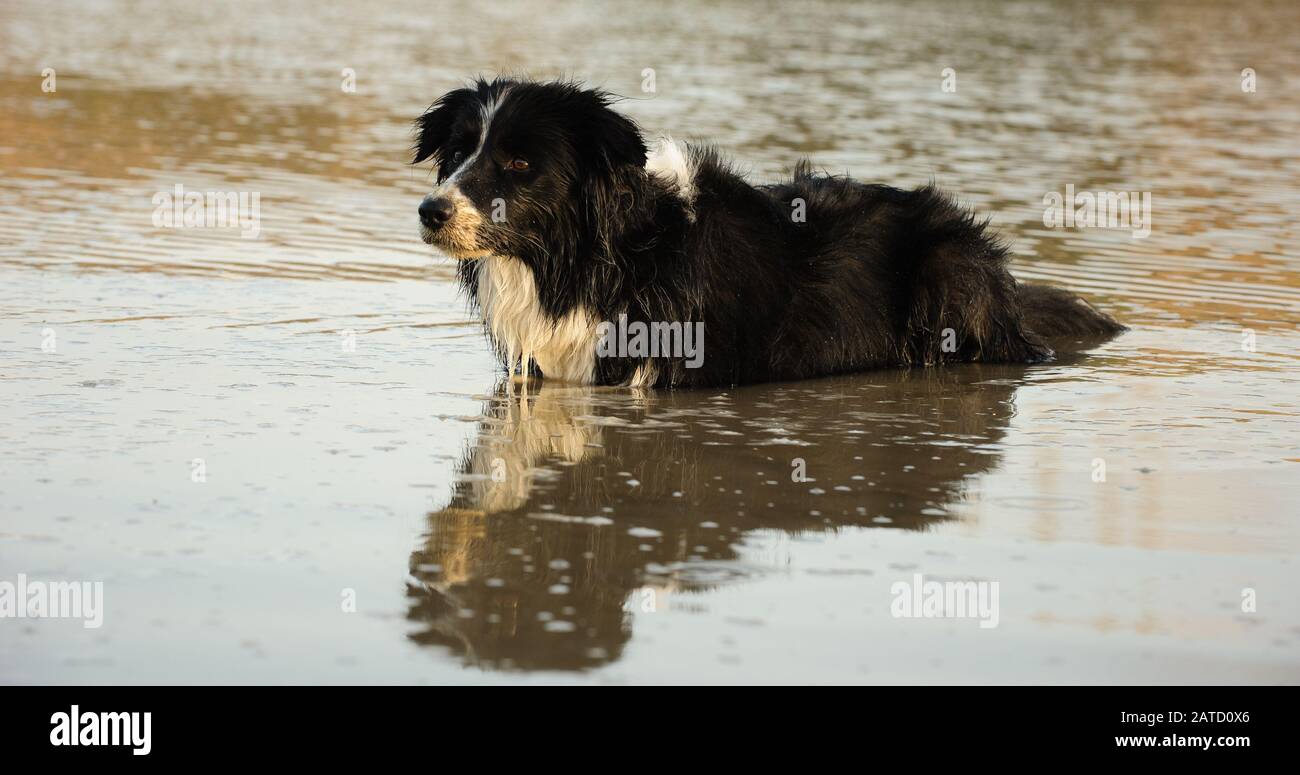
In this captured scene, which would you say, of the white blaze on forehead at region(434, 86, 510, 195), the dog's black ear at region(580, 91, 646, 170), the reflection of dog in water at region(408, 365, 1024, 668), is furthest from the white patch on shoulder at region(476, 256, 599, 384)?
the dog's black ear at region(580, 91, 646, 170)

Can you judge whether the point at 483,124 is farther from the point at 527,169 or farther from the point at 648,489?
the point at 648,489

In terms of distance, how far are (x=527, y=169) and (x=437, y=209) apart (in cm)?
50

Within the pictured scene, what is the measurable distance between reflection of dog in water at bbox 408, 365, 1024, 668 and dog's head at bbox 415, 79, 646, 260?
0.75 m

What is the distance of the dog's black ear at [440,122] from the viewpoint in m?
8.23

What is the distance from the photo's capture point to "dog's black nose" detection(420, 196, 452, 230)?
7801mm

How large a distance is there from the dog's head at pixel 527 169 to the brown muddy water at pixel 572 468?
0.73 meters

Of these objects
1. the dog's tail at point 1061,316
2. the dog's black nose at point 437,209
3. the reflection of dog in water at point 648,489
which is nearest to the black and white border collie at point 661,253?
the dog's black nose at point 437,209

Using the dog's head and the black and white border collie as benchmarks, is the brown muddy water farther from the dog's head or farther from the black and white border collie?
the dog's head

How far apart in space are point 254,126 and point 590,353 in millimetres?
10260

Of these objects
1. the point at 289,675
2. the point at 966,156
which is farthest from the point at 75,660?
the point at 966,156

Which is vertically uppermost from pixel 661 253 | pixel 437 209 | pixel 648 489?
pixel 437 209

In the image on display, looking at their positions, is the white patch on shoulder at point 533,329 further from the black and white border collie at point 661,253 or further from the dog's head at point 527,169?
Answer: the dog's head at point 527,169

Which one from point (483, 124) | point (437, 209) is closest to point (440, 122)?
point (483, 124)

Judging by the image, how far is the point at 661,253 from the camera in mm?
8297
